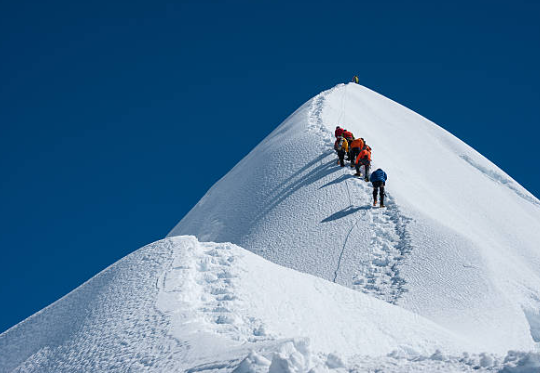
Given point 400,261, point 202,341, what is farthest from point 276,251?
point 202,341

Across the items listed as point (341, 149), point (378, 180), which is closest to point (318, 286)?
point (378, 180)

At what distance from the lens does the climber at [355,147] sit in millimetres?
19875

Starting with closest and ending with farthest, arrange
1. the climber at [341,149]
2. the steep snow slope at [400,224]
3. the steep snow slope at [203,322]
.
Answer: the steep snow slope at [203,322], the steep snow slope at [400,224], the climber at [341,149]

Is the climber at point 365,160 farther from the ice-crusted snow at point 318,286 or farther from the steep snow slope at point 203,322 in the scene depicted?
the steep snow slope at point 203,322

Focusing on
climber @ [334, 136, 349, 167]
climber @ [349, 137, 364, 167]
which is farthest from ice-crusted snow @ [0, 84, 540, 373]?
climber @ [349, 137, 364, 167]

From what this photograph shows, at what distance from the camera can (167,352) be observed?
8.55 meters

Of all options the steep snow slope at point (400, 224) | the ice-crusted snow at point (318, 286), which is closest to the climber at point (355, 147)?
the steep snow slope at point (400, 224)

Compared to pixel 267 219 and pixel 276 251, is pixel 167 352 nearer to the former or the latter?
pixel 276 251

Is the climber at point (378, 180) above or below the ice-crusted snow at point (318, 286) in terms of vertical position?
above

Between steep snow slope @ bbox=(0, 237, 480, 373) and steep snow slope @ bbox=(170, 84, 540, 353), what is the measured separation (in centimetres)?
270

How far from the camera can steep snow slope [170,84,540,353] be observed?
13.8 metres

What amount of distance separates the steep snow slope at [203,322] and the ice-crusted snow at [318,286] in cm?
3

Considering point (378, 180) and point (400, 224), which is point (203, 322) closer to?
point (400, 224)

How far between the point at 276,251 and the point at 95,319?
299 inches
